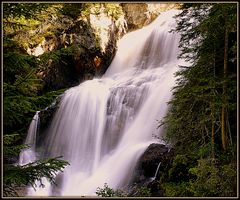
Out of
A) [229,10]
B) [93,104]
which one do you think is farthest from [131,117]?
[229,10]

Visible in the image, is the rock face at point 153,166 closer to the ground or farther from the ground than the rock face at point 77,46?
closer to the ground

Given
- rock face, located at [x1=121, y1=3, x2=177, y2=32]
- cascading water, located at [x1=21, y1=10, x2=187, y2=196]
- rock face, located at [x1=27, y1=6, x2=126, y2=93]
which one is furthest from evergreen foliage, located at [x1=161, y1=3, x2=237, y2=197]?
rock face, located at [x1=121, y1=3, x2=177, y2=32]

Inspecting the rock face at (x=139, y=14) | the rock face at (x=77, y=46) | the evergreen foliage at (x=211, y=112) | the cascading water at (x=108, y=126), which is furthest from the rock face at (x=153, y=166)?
the rock face at (x=139, y=14)

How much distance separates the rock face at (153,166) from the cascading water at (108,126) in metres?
0.47

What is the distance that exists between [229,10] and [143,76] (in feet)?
33.3

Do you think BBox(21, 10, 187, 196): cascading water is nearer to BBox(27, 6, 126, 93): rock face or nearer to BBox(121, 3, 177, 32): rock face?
BBox(27, 6, 126, 93): rock face

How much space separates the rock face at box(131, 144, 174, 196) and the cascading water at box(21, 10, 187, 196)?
469 millimetres

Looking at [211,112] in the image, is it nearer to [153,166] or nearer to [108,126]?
[153,166]

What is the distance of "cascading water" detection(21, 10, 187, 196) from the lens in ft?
34.5

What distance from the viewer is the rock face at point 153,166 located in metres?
7.98

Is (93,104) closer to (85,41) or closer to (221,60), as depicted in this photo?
(85,41)

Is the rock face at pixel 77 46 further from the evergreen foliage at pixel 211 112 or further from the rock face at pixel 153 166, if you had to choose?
the evergreen foliage at pixel 211 112

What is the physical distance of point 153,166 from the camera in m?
8.66

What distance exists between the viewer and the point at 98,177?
34.6ft
